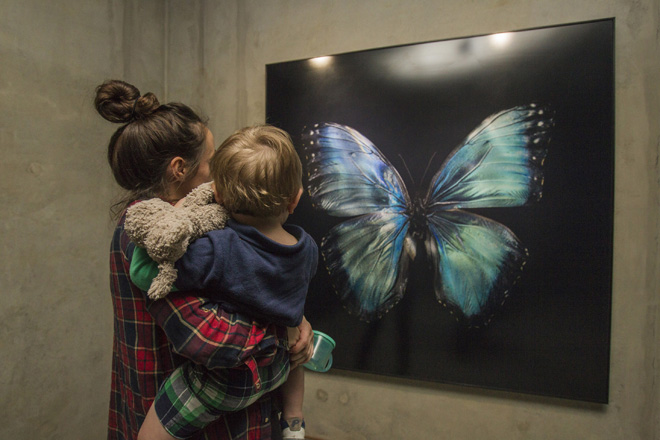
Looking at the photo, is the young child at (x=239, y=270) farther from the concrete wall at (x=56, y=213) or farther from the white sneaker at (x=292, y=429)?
the concrete wall at (x=56, y=213)

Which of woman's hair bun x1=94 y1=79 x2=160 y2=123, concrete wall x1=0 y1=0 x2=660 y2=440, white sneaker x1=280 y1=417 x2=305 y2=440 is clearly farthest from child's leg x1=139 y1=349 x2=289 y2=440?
concrete wall x1=0 y1=0 x2=660 y2=440

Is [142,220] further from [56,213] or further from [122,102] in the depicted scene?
[56,213]

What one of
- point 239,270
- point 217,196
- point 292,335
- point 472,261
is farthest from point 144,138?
Answer: point 472,261

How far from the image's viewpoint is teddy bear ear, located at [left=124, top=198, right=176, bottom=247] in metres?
0.63

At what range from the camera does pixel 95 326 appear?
1609mm

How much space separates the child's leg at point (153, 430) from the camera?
27.1 inches

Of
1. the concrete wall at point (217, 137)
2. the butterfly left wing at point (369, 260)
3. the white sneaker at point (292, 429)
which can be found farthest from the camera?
the butterfly left wing at point (369, 260)

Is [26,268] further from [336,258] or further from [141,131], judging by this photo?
[336,258]

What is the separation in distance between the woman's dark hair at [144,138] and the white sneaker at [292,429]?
61 centimetres

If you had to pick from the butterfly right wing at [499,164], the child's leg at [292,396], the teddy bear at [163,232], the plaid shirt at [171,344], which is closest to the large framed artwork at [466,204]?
the butterfly right wing at [499,164]

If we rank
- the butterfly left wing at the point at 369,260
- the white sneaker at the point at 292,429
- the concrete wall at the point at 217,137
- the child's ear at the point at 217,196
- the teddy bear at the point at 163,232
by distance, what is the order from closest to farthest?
the teddy bear at the point at 163,232 < the child's ear at the point at 217,196 < the white sneaker at the point at 292,429 < the concrete wall at the point at 217,137 < the butterfly left wing at the point at 369,260

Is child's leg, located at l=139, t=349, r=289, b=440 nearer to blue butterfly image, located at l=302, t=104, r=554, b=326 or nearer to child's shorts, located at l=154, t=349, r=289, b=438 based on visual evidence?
child's shorts, located at l=154, t=349, r=289, b=438

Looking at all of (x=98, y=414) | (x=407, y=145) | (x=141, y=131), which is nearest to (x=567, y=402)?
(x=407, y=145)

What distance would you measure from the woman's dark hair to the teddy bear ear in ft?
0.58
